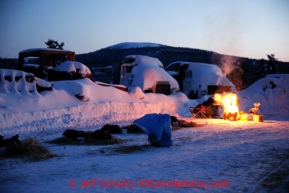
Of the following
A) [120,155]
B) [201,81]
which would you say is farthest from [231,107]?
[120,155]

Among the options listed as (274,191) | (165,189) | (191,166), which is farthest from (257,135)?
(165,189)

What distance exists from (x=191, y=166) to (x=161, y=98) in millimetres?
13439

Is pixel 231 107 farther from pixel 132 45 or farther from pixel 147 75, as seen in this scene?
pixel 132 45

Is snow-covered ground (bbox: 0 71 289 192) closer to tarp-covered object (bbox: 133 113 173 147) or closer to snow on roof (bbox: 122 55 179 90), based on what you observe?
tarp-covered object (bbox: 133 113 173 147)

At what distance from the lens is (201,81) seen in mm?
27375

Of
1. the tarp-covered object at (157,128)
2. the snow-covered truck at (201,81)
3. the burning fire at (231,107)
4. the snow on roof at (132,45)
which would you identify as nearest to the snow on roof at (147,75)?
the snow-covered truck at (201,81)

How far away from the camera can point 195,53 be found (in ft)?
224

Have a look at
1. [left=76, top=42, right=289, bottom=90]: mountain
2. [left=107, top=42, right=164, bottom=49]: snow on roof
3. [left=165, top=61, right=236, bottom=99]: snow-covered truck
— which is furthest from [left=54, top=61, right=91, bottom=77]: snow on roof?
[left=107, top=42, right=164, bottom=49]: snow on roof

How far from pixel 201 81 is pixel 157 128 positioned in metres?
18.7

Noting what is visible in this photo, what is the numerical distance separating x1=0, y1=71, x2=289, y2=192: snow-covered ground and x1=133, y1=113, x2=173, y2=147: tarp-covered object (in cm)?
30

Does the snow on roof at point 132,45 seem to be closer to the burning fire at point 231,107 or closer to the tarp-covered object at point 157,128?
the burning fire at point 231,107

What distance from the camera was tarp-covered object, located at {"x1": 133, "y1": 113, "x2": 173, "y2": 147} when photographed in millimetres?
9367

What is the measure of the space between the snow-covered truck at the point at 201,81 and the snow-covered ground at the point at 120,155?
1154cm

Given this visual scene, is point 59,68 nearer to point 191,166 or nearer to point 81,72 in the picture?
point 81,72
